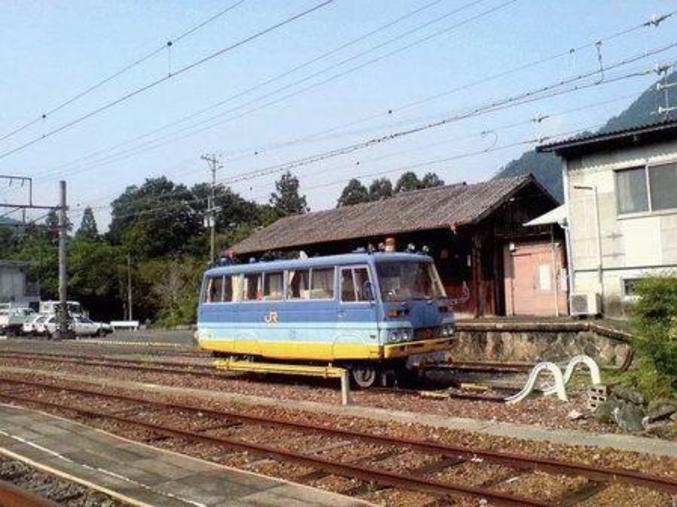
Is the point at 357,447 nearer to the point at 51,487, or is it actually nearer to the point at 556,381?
the point at 51,487

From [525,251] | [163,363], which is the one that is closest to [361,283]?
[163,363]

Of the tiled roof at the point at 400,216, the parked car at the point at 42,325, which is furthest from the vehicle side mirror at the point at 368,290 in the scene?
the parked car at the point at 42,325

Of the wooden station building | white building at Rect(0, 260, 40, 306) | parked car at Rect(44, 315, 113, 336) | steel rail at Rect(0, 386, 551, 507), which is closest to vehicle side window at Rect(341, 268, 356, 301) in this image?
steel rail at Rect(0, 386, 551, 507)

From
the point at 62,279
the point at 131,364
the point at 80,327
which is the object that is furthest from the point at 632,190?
the point at 80,327

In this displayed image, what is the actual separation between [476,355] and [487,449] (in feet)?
38.6

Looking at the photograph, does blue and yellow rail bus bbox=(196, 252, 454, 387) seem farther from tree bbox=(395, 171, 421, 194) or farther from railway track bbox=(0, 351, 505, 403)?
tree bbox=(395, 171, 421, 194)

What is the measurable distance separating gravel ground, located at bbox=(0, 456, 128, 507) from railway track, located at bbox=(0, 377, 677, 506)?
2.12 meters

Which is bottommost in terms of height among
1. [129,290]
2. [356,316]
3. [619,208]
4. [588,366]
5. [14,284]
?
[588,366]

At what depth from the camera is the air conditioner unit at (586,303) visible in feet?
61.8

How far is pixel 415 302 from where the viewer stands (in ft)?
48.0

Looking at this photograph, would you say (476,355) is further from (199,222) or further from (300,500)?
(199,222)

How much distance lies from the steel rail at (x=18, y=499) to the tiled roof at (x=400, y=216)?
65.3ft

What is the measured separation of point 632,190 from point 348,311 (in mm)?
8414

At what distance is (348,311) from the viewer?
14.7 metres
